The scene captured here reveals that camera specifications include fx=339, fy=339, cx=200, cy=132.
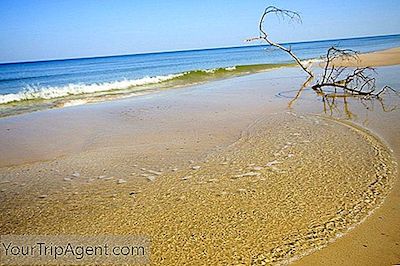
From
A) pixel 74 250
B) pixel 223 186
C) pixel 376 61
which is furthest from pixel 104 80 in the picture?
pixel 74 250

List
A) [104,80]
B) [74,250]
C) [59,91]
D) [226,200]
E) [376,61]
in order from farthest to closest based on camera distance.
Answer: [104,80] → [376,61] → [59,91] → [226,200] → [74,250]

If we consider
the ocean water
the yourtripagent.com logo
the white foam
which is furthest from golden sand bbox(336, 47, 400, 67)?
the yourtripagent.com logo

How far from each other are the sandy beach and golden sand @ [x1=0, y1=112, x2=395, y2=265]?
0.04 ft

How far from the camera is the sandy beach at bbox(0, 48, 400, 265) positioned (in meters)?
2.95

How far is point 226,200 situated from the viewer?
3.80m

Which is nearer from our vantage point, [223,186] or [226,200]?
[226,200]

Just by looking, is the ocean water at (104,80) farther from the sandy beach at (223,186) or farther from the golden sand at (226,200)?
the golden sand at (226,200)

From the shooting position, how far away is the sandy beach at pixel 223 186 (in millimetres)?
2945

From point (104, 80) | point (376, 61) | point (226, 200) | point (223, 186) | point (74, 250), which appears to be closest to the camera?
point (74, 250)

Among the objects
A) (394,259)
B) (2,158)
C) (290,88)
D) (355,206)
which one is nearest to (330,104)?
(290,88)

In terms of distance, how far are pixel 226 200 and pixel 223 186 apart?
1.27 ft

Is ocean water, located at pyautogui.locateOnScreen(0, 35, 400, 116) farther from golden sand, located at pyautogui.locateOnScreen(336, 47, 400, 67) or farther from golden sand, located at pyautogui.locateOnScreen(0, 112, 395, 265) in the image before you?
golden sand, located at pyautogui.locateOnScreen(0, 112, 395, 265)

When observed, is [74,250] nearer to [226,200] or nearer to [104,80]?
[226,200]

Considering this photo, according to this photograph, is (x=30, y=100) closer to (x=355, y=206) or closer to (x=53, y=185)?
(x=53, y=185)
